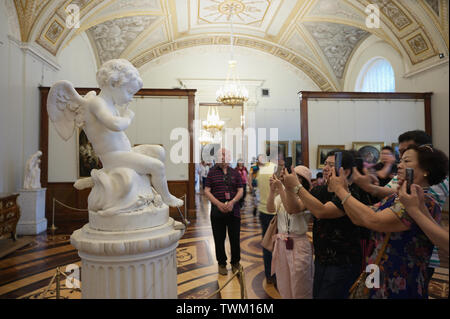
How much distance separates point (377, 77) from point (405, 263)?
12.0m

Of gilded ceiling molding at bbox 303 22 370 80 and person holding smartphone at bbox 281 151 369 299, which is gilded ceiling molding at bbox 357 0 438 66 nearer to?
gilded ceiling molding at bbox 303 22 370 80

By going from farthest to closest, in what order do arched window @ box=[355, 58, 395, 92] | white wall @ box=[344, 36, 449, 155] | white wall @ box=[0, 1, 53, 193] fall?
arched window @ box=[355, 58, 395, 92] → white wall @ box=[0, 1, 53, 193] → white wall @ box=[344, 36, 449, 155]

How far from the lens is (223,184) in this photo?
14.5 feet

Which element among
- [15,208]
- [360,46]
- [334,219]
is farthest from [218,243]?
[360,46]

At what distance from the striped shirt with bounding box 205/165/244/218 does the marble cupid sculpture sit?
2.28 metres

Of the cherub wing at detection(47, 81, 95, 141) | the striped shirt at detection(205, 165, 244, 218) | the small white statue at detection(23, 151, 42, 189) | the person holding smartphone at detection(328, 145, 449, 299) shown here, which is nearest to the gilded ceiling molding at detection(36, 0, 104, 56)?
the small white statue at detection(23, 151, 42, 189)

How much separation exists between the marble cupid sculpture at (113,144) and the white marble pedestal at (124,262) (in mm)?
172

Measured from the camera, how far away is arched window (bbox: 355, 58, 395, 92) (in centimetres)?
1077

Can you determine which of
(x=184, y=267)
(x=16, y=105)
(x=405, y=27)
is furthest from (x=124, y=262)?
(x=405, y=27)

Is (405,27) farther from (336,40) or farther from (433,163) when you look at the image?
(433,163)

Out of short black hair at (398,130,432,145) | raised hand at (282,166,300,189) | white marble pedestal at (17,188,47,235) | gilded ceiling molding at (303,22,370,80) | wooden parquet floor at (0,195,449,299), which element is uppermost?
gilded ceiling molding at (303,22,370,80)

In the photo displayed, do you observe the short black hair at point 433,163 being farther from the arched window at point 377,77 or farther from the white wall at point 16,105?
the arched window at point 377,77

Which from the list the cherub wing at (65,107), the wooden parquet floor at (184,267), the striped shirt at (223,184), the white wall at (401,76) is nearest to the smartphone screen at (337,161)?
the white wall at (401,76)

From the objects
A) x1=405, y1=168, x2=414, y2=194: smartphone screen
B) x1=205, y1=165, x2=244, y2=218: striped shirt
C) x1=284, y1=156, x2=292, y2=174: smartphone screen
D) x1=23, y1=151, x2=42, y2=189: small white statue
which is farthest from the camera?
x1=23, y1=151, x2=42, y2=189: small white statue
